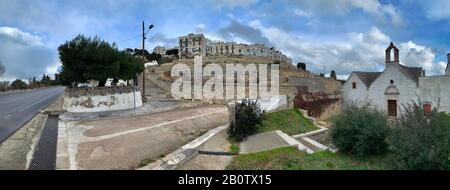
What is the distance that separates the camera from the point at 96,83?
2202 centimetres

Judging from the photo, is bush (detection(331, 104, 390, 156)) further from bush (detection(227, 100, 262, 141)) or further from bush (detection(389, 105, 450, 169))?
bush (detection(227, 100, 262, 141))

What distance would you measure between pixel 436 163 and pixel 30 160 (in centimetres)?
1109

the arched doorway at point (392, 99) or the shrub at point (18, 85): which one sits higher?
the shrub at point (18, 85)

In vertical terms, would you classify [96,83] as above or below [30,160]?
above

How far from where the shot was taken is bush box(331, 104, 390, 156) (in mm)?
11203

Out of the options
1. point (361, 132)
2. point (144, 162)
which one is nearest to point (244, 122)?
point (361, 132)

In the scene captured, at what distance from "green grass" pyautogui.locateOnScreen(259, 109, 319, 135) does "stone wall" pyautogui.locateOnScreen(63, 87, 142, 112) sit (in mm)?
10502

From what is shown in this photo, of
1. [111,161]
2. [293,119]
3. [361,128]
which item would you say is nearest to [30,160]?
[111,161]

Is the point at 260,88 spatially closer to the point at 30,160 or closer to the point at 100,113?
the point at 100,113

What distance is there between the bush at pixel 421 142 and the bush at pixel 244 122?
5513 mm

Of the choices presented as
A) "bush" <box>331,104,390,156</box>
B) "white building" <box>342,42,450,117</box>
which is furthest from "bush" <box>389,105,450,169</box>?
"white building" <box>342,42,450,117</box>

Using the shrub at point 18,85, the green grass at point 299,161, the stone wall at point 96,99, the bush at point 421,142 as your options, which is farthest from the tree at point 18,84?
the bush at point 421,142

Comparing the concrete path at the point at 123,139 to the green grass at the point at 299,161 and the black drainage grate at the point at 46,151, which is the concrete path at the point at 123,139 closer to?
the black drainage grate at the point at 46,151

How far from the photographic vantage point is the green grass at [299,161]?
9.03 metres
